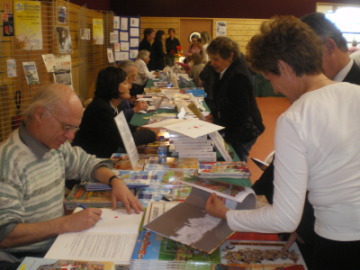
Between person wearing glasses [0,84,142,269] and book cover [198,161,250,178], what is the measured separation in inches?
17.3

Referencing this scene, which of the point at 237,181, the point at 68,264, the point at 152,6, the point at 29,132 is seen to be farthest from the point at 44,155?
the point at 152,6

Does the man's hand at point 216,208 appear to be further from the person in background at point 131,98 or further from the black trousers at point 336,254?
the person in background at point 131,98

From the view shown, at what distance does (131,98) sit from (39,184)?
3.93 meters

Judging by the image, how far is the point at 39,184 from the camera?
1563mm

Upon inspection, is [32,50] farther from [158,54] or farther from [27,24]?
[158,54]

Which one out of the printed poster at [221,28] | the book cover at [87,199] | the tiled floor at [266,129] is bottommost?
the tiled floor at [266,129]

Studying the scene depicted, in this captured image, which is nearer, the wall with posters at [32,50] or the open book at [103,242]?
the open book at [103,242]

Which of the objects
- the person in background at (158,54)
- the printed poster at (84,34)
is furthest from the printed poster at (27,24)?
the person in background at (158,54)

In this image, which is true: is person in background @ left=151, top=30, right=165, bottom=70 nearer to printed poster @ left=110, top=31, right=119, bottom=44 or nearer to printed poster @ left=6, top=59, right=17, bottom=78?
printed poster @ left=110, top=31, right=119, bottom=44

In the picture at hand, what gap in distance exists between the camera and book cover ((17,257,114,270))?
3.81 feet

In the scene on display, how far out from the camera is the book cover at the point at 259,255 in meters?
1.23

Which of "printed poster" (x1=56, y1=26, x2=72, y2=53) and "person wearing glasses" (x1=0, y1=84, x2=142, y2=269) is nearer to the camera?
"person wearing glasses" (x1=0, y1=84, x2=142, y2=269)

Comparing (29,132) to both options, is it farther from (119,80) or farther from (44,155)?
(119,80)

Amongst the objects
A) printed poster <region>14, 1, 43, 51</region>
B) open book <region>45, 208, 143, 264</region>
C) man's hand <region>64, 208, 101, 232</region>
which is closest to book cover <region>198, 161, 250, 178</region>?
open book <region>45, 208, 143, 264</region>
